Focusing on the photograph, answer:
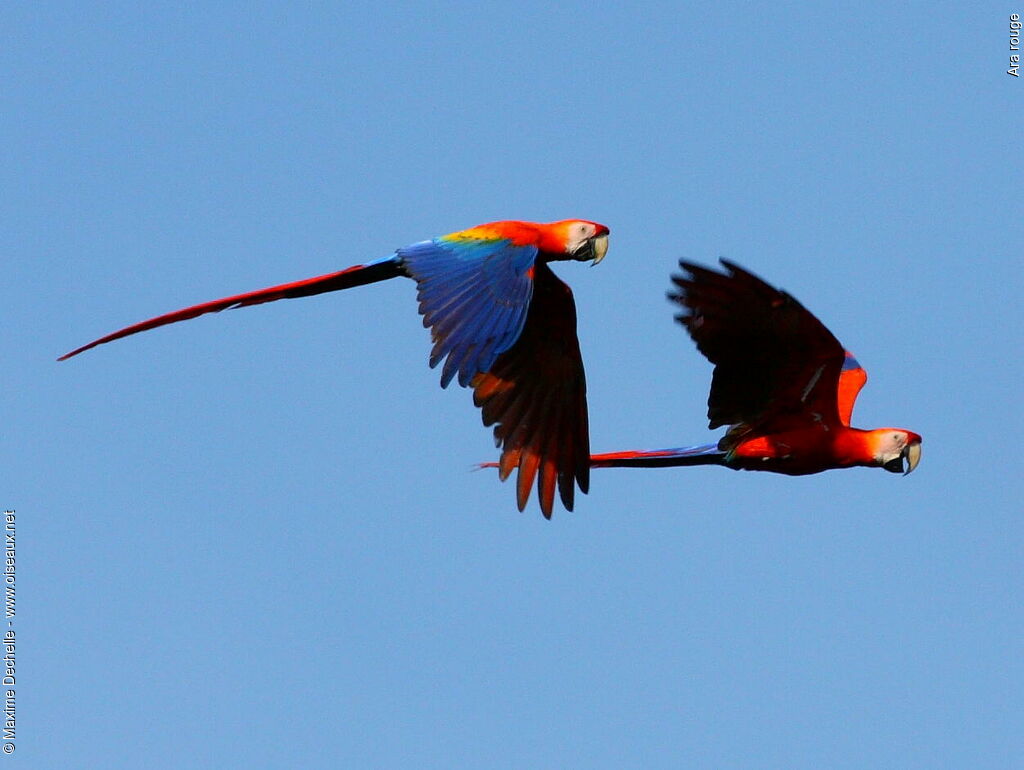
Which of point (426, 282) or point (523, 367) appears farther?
point (523, 367)

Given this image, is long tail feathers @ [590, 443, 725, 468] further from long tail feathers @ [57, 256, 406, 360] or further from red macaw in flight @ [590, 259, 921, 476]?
long tail feathers @ [57, 256, 406, 360]

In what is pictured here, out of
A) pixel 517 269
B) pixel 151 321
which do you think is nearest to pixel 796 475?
pixel 517 269

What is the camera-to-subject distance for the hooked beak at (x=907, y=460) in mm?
9773

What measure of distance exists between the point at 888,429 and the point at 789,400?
1.64 feet

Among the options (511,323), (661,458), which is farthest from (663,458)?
(511,323)

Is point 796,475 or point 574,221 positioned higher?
point 574,221

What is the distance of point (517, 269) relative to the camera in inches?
362

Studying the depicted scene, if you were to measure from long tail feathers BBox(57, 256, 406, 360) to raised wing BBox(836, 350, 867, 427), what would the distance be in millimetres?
2305

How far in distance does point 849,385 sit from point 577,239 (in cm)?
164

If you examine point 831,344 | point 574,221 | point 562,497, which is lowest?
point 562,497

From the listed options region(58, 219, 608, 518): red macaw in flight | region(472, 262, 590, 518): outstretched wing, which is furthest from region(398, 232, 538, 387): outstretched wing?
region(472, 262, 590, 518): outstretched wing

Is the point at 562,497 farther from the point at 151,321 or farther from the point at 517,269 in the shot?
the point at 151,321

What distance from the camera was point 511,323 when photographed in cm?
888

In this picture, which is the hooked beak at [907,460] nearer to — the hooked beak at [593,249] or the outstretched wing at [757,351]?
the outstretched wing at [757,351]
